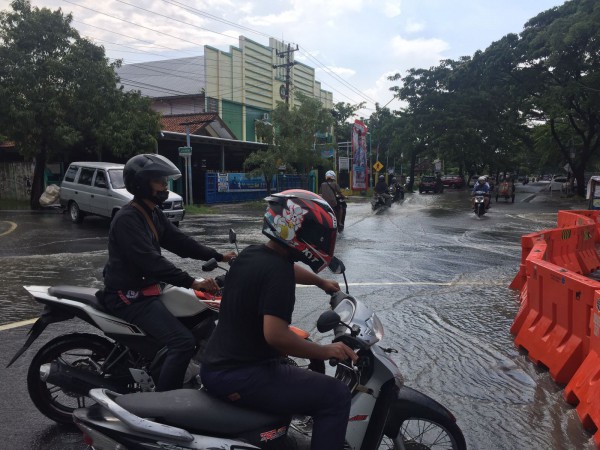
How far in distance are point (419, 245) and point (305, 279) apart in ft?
33.2

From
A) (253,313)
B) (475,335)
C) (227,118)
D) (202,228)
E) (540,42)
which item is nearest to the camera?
(253,313)

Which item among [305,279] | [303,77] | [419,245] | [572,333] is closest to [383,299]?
[572,333]

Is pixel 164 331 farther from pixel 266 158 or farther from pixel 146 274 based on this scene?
pixel 266 158

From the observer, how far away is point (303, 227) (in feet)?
7.82

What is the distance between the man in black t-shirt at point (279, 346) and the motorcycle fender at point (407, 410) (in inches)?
13.1

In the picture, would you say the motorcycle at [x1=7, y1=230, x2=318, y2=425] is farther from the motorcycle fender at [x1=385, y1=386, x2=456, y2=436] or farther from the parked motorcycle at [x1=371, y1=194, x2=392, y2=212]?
the parked motorcycle at [x1=371, y1=194, x2=392, y2=212]

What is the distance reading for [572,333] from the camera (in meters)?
4.61

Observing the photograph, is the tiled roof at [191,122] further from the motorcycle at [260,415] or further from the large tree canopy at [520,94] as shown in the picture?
the motorcycle at [260,415]

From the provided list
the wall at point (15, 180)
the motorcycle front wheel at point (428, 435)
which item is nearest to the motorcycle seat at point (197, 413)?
the motorcycle front wheel at point (428, 435)

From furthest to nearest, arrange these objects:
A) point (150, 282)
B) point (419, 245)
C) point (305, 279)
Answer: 1. point (419, 245)
2. point (150, 282)
3. point (305, 279)

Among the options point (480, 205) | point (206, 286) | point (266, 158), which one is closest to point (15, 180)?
point (266, 158)

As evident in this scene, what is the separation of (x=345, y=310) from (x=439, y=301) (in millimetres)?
4870

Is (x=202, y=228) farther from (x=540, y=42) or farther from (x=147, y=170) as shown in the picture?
(x=540, y=42)

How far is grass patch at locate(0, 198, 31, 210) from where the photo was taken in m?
24.1
